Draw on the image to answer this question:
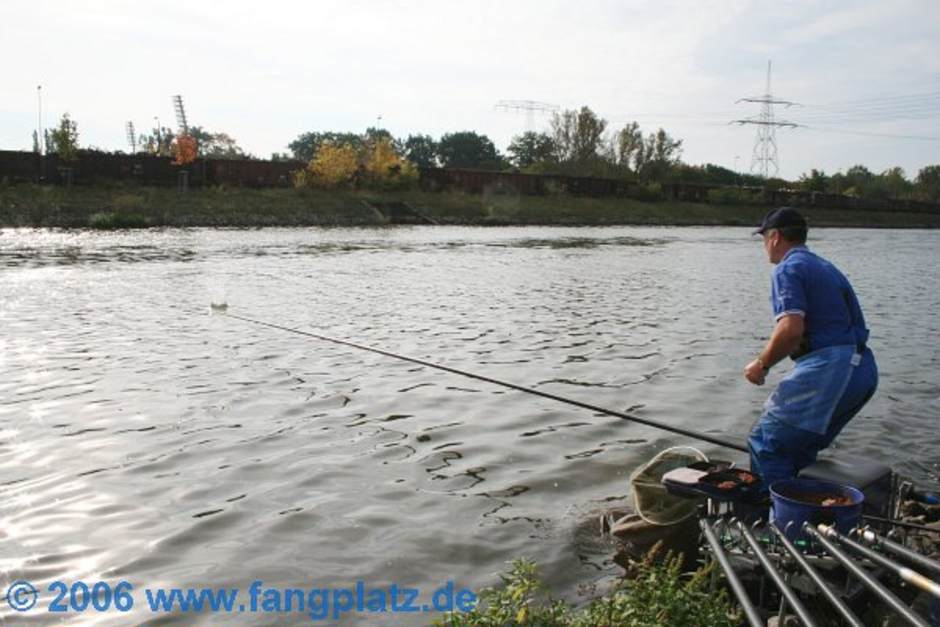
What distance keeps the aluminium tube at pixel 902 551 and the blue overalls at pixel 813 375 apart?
1.19 metres

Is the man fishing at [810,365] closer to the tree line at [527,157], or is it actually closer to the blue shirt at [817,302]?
the blue shirt at [817,302]

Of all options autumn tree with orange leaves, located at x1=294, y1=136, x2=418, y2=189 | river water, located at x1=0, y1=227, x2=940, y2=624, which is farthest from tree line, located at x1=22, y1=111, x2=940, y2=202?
river water, located at x1=0, y1=227, x2=940, y2=624

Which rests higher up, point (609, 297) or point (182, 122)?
point (182, 122)

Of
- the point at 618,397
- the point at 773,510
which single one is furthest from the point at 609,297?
the point at 773,510

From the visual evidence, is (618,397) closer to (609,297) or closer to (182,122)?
(609,297)

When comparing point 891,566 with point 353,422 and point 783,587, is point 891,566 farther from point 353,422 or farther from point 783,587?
point 353,422

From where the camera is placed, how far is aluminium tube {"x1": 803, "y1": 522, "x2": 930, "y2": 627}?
119 inches

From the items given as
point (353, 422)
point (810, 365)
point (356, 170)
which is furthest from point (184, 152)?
point (810, 365)

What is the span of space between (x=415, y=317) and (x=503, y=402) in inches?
316

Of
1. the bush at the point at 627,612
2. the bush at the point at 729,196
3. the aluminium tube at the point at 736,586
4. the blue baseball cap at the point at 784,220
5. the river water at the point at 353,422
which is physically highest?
the bush at the point at 729,196

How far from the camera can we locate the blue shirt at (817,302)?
5.84 m

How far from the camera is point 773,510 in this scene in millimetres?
5262

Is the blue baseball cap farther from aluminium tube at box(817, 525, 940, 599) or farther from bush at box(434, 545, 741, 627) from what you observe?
bush at box(434, 545, 741, 627)

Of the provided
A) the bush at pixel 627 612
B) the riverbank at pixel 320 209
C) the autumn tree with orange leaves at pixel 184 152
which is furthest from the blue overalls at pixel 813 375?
the autumn tree with orange leaves at pixel 184 152
